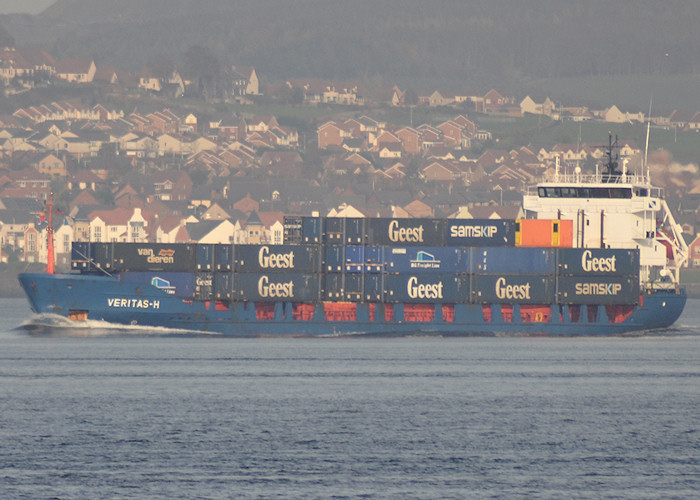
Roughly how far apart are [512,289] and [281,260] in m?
11.8

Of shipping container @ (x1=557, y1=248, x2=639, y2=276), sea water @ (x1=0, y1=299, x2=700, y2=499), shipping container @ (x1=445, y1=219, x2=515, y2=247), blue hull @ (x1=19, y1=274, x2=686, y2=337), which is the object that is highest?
shipping container @ (x1=445, y1=219, x2=515, y2=247)

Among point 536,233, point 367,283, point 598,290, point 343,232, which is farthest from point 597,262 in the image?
point 343,232

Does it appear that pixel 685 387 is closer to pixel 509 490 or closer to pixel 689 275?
pixel 509 490

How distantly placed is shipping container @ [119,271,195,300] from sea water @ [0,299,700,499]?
300 cm

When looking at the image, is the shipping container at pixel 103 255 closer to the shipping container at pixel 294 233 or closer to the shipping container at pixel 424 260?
the shipping container at pixel 294 233

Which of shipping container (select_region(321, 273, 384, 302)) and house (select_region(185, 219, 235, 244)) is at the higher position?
house (select_region(185, 219, 235, 244))

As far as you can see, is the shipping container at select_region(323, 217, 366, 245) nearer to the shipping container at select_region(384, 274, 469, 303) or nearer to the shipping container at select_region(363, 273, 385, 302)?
the shipping container at select_region(363, 273, 385, 302)

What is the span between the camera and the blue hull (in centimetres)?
6712

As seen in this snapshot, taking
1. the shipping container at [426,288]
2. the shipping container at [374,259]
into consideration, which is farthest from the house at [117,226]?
the shipping container at [426,288]

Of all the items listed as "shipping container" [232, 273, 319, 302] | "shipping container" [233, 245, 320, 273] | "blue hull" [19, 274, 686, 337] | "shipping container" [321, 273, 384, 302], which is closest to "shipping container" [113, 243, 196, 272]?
"blue hull" [19, 274, 686, 337]

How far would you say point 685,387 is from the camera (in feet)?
175

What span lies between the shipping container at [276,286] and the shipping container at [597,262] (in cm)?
1261

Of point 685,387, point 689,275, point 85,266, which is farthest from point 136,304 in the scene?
point 689,275

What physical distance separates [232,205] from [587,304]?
436ft
